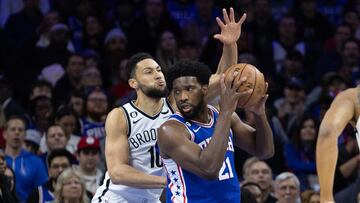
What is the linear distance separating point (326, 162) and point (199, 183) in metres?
1.06

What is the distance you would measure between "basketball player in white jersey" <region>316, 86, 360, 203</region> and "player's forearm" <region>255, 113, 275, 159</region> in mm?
866

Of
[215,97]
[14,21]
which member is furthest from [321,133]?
[14,21]

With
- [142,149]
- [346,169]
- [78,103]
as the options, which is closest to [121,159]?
[142,149]

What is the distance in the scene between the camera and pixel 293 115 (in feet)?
40.4

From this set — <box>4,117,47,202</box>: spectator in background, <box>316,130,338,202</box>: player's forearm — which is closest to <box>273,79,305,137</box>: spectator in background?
<box>4,117,47,202</box>: spectator in background

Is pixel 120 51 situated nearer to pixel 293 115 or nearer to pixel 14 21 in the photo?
pixel 14 21

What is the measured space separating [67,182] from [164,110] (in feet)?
6.97

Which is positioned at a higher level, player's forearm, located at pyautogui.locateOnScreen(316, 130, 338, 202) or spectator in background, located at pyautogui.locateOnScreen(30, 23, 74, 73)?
spectator in background, located at pyautogui.locateOnScreen(30, 23, 74, 73)

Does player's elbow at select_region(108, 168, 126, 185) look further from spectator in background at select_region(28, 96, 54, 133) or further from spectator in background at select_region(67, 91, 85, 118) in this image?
spectator in background at select_region(67, 91, 85, 118)

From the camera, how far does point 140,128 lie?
295 inches

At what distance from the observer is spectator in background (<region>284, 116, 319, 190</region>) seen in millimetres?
11375

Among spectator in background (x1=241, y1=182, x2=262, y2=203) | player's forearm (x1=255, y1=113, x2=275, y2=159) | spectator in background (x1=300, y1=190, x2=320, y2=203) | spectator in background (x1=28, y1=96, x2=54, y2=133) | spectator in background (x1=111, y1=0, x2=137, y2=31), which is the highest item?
spectator in background (x1=111, y1=0, x2=137, y2=31)

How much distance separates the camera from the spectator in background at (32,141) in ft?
37.0

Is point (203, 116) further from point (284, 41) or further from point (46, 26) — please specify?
point (284, 41)
